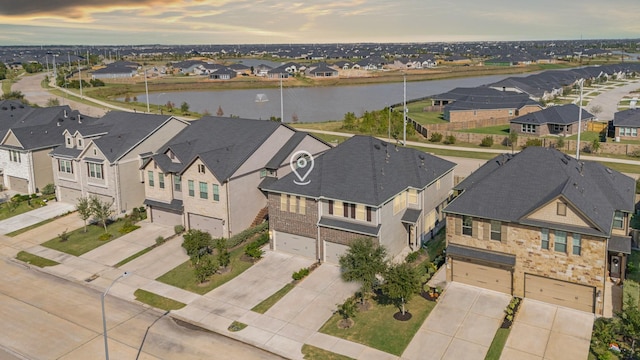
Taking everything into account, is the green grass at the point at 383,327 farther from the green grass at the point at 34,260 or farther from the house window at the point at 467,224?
the green grass at the point at 34,260

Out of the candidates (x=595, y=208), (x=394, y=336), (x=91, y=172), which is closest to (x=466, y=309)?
(x=394, y=336)

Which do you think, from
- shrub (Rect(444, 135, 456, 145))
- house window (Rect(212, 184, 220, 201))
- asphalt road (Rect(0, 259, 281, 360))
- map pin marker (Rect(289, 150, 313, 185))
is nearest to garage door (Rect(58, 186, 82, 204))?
asphalt road (Rect(0, 259, 281, 360))

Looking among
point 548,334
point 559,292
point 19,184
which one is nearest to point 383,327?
point 548,334

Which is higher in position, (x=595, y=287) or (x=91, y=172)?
(x=91, y=172)

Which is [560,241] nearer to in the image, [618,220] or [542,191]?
[542,191]

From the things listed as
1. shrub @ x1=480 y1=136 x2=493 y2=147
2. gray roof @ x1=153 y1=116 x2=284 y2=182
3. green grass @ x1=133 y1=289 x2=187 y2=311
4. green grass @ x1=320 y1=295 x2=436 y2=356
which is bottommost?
green grass @ x1=320 y1=295 x2=436 y2=356

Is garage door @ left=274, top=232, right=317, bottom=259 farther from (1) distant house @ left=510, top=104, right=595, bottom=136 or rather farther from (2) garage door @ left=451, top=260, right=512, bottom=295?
(1) distant house @ left=510, top=104, right=595, bottom=136

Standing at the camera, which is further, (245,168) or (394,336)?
(245,168)

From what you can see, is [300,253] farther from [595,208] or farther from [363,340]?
[595,208]
